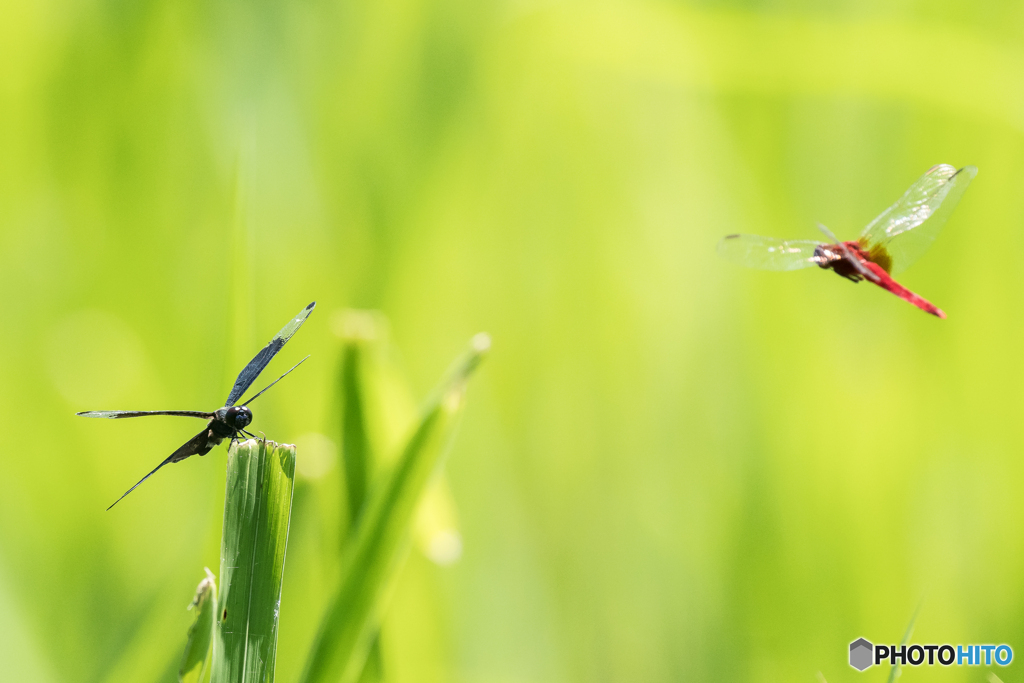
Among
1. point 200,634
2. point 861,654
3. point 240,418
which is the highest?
point 240,418

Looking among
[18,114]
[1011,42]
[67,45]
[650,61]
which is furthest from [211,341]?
[1011,42]

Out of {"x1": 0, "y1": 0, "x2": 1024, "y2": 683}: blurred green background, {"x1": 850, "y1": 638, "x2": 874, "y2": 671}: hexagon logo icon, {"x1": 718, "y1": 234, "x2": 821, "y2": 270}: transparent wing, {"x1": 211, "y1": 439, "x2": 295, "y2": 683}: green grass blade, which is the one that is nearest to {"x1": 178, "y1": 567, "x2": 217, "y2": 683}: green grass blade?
{"x1": 211, "y1": 439, "x2": 295, "y2": 683}: green grass blade

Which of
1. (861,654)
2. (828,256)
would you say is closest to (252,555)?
(828,256)

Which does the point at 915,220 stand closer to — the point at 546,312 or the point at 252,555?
the point at 252,555

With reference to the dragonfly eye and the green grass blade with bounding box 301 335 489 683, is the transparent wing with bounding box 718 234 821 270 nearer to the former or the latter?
the green grass blade with bounding box 301 335 489 683

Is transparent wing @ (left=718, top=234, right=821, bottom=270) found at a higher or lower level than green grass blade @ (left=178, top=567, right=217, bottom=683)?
higher

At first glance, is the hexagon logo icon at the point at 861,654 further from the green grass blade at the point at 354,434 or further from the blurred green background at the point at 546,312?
the green grass blade at the point at 354,434

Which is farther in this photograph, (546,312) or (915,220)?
(546,312)

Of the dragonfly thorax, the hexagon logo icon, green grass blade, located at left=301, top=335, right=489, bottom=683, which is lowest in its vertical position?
the hexagon logo icon
